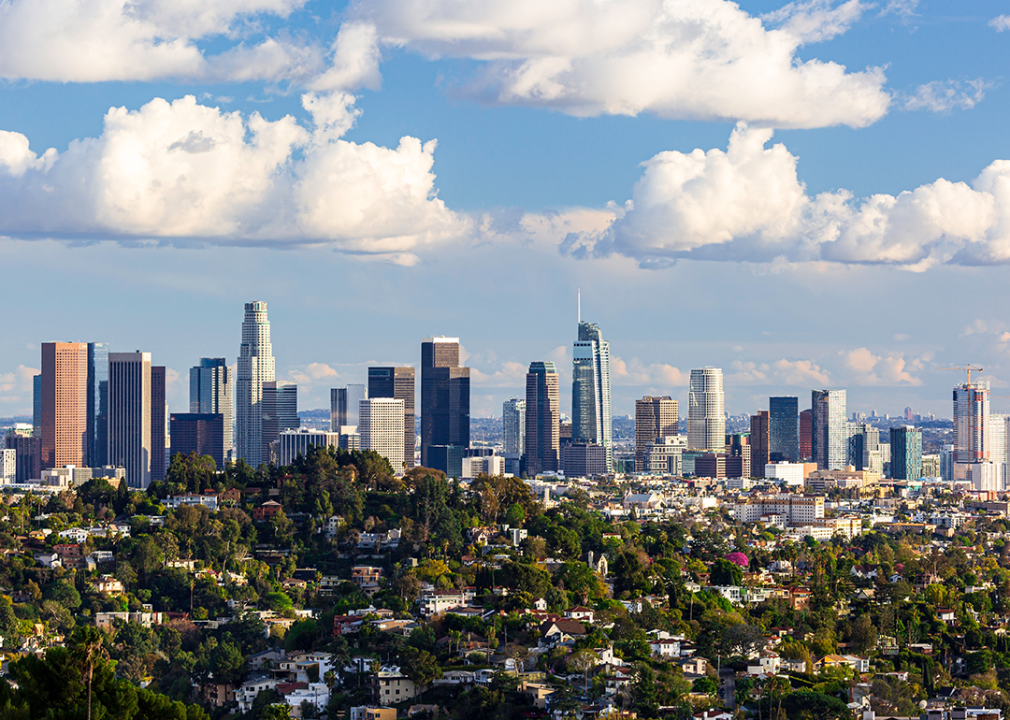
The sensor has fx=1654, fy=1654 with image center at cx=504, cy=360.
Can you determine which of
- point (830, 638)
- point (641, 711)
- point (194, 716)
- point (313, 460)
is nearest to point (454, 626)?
point (641, 711)

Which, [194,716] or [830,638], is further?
[830,638]

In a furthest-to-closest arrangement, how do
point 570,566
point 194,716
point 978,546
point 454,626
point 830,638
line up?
1. point 978,546
2. point 570,566
3. point 830,638
4. point 454,626
5. point 194,716

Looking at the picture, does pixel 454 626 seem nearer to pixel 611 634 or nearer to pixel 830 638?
pixel 611 634

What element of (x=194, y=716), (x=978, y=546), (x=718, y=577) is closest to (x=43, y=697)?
(x=194, y=716)

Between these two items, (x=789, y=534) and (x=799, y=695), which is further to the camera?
(x=789, y=534)

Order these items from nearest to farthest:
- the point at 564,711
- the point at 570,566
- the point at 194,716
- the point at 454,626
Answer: the point at 194,716 < the point at 564,711 < the point at 454,626 < the point at 570,566

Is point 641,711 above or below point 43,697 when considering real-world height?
below

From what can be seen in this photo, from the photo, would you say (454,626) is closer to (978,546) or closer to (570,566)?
(570,566)

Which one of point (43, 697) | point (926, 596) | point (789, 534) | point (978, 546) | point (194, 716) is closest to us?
point (43, 697)

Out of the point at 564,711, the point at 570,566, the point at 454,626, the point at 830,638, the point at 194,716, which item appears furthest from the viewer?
the point at 570,566
